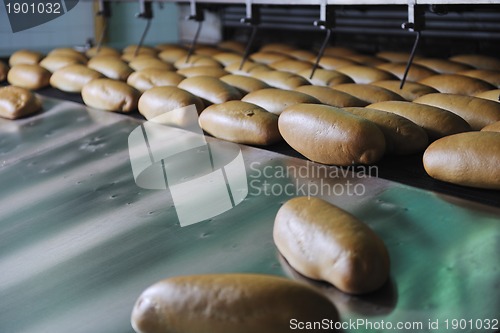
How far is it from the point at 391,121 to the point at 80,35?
11.6 feet

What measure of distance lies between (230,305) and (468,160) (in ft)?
2.16

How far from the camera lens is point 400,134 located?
1.39m

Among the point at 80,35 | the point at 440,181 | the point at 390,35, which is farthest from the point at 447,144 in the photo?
the point at 80,35

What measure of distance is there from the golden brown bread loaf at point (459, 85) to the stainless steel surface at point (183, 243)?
2.26 feet

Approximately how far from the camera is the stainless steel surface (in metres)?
0.91

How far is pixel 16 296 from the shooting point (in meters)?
1.04

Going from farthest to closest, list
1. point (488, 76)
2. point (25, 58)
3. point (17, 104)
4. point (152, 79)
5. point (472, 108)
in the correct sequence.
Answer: point (25, 58), point (152, 79), point (17, 104), point (488, 76), point (472, 108)

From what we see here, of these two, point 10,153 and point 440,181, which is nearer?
point 440,181

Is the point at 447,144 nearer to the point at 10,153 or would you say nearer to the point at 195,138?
the point at 195,138

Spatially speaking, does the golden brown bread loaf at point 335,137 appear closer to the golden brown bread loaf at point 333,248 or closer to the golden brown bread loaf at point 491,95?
the golden brown bread loaf at point 333,248

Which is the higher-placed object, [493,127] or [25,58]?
[493,127]

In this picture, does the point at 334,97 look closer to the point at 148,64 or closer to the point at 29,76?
the point at 148,64

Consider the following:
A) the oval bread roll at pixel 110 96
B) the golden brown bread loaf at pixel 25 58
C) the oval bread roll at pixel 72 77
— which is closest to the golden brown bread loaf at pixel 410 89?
the oval bread roll at pixel 110 96

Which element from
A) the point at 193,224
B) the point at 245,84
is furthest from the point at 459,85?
the point at 193,224
